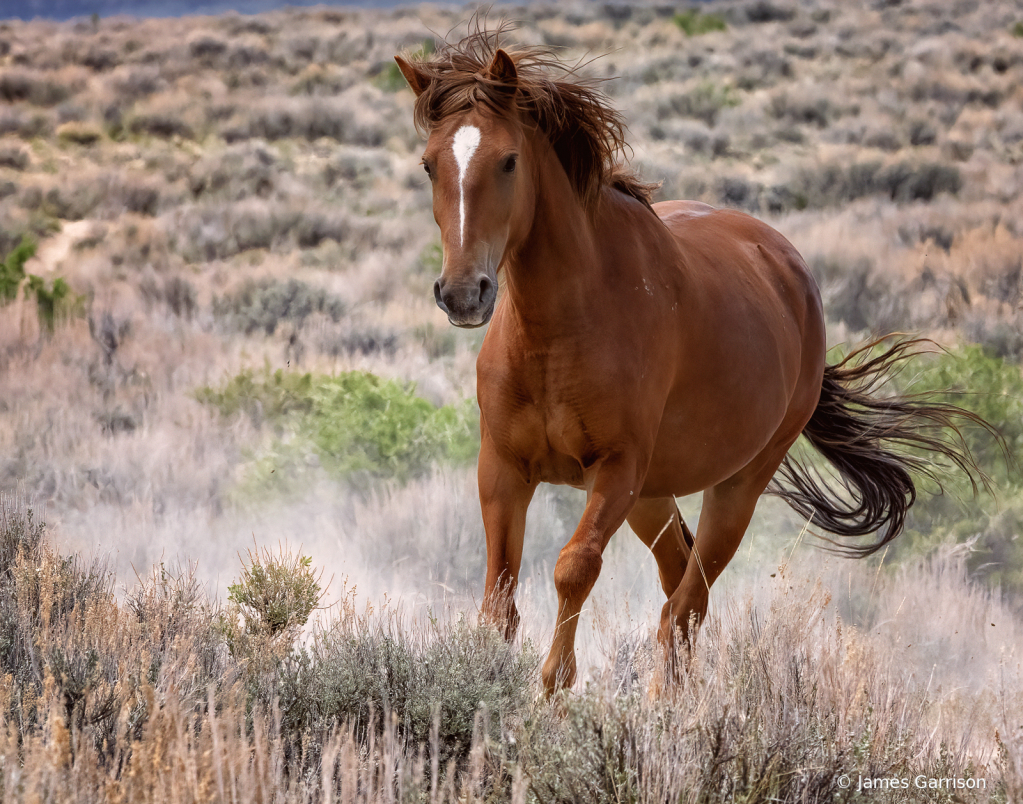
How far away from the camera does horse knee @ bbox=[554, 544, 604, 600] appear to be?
11.3 ft

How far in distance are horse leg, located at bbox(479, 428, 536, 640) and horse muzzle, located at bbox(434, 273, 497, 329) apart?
94 centimetres

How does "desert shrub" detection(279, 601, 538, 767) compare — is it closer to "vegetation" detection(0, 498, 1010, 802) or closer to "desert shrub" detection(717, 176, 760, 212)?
"vegetation" detection(0, 498, 1010, 802)

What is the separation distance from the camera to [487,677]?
3.47 metres

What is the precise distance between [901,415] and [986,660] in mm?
1579

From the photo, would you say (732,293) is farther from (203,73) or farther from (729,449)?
(203,73)

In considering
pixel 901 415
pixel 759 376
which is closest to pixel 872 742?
pixel 759 376

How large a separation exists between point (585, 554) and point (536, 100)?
1.61 metres

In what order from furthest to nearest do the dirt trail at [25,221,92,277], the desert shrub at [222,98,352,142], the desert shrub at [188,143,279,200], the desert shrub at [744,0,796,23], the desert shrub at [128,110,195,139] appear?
the desert shrub at [744,0,796,23], the desert shrub at [222,98,352,142], the desert shrub at [128,110,195,139], the desert shrub at [188,143,279,200], the dirt trail at [25,221,92,277]

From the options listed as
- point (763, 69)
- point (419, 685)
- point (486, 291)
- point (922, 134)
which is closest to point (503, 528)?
point (419, 685)

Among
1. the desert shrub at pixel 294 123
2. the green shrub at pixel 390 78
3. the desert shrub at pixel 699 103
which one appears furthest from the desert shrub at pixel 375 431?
the green shrub at pixel 390 78

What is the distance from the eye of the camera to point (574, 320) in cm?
351

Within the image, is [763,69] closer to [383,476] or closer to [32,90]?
[32,90]

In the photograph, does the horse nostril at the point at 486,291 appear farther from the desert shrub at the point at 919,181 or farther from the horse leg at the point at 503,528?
the desert shrub at the point at 919,181

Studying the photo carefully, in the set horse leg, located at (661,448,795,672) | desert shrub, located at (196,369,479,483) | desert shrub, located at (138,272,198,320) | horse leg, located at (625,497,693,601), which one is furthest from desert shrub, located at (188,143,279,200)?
horse leg, located at (661,448,795,672)
